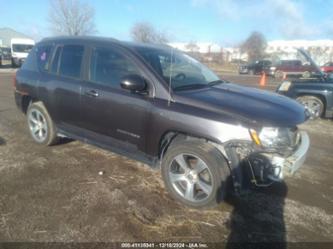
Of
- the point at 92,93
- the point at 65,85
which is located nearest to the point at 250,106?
the point at 92,93

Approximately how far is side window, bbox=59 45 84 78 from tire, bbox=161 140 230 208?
6.24 ft

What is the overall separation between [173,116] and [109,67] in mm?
1238

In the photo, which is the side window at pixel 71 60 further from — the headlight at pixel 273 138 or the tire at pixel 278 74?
the tire at pixel 278 74

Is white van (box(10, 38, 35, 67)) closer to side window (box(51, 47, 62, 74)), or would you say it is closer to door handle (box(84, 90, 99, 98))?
side window (box(51, 47, 62, 74))

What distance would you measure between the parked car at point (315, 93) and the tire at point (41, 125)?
6118 mm

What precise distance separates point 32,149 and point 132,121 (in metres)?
2.28

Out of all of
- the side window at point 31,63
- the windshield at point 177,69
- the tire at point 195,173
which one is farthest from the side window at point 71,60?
the tire at point 195,173

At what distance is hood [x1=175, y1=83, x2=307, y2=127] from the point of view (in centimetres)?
315

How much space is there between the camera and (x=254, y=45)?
61.8 metres

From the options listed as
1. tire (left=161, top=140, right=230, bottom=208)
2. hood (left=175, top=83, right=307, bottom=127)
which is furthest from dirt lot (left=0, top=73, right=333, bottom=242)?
hood (left=175, top=83, right=307, bottom=127)

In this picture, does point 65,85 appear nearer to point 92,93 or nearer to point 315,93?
point 92,93

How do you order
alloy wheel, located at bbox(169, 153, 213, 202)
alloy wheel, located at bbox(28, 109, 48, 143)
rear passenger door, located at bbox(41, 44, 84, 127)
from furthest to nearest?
1. alloy wheel, located at bbox(28, 109, 48, 143)
2. rear passenger door, located at bbox(41, 44, 84, 127)
3. alloy wheel, located at bbox(169, 153, 213, 202)

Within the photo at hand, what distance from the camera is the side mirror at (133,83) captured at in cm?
347

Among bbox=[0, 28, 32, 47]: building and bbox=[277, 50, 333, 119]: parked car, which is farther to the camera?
bbox=[0, 28, 32, 47]: building
